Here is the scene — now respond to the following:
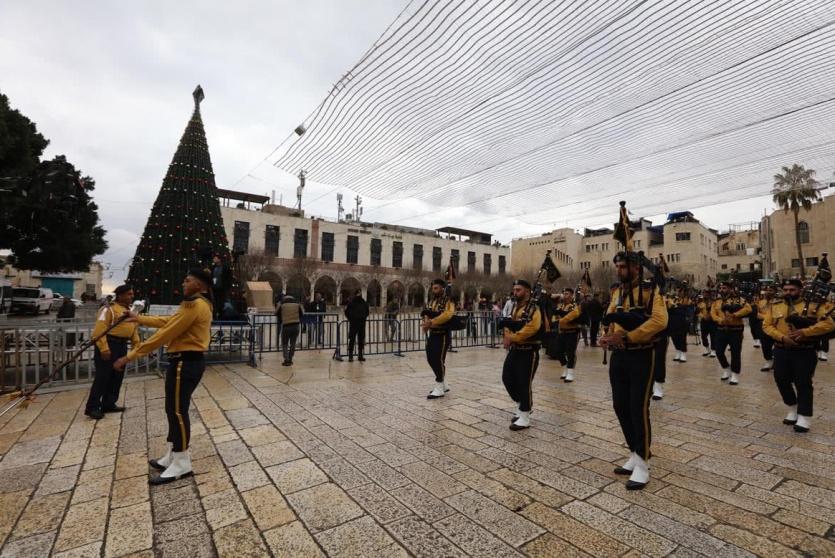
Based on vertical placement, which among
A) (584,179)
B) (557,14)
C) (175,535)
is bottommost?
(175,535)

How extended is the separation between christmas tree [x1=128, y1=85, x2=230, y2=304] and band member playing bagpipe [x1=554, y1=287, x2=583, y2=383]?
7794 mm

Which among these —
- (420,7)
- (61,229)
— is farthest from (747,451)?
(61,229)

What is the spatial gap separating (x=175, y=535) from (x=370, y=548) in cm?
130

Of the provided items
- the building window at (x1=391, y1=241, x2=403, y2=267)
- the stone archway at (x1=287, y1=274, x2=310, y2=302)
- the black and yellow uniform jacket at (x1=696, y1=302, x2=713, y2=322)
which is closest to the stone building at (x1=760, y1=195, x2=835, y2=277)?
the black and yellow uniform jacket at (x1=696, y1=302, x2=713, y2=322)

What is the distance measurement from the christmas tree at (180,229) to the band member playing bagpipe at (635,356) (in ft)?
26.3

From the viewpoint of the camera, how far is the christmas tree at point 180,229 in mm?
9227

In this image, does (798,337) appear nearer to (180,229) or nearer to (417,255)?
(180,229)

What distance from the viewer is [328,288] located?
162 feet

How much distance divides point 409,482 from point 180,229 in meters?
8.58

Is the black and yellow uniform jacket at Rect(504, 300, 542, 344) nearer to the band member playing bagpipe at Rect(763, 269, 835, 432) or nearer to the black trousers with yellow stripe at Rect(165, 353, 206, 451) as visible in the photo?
the band member playing bagpipe at Rect(763, 269, 835, 432)

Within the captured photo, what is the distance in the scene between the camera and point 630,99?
17.3 ft

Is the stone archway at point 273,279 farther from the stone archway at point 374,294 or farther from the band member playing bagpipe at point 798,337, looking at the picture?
the band member playing bagpipe at point 798,337

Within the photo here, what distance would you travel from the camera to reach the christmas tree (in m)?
9.23

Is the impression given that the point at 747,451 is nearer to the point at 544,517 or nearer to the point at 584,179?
the point at 544,517
